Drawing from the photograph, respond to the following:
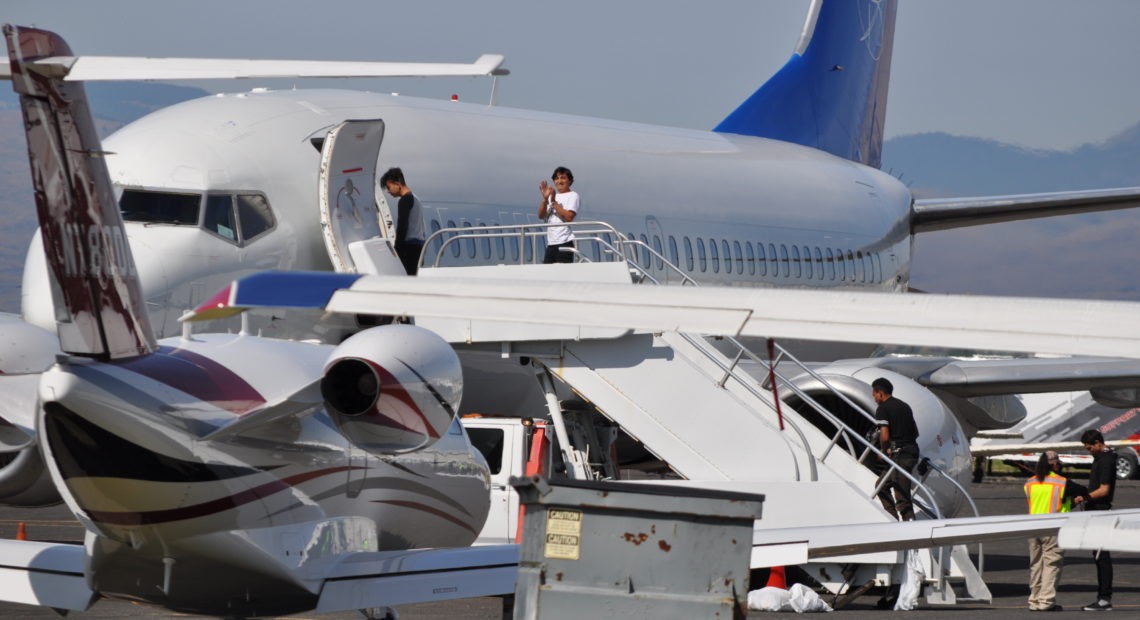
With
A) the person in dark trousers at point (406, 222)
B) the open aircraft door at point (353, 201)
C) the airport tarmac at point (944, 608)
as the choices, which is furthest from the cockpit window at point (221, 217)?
the airport tarmac at point (944, 608)

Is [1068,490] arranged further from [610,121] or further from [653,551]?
[653,551]

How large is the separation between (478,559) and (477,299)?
2.52 meters

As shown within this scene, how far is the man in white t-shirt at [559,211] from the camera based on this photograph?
15.8 m

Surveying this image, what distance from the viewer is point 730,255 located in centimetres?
2156

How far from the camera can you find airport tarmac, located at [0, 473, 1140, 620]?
13.8 meters

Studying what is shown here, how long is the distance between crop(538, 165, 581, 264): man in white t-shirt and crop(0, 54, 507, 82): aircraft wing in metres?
8.94

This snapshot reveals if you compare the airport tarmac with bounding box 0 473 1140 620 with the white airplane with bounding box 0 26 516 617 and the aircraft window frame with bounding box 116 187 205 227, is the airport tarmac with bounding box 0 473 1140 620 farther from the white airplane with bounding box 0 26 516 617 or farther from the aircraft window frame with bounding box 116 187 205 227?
the aircraft window frame with bounding box 116 187 205 227

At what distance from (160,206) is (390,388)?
674 cm

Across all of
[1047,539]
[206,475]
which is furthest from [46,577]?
[1047,539]

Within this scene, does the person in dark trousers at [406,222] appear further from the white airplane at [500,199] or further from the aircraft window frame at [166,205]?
the aircraft window frame at [166,205]

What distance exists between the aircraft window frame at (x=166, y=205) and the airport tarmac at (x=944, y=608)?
3.21 m

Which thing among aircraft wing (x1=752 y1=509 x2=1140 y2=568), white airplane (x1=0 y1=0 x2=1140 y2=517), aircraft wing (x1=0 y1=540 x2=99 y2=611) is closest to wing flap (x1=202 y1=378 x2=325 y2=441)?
white airplane (x1=0 y1=0 x2=1140 y2=517)

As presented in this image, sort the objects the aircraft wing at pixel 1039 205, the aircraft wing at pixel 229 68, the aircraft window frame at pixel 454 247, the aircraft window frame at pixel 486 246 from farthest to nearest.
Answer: the aircraft wing at pixel 1039 205 → the aircraft window frame at pixel 486 246 → the aircraft window frame at pixel 454 247 → the aircraft wing at pixel 229 68

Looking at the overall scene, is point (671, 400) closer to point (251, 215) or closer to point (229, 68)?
point (251, 215)
